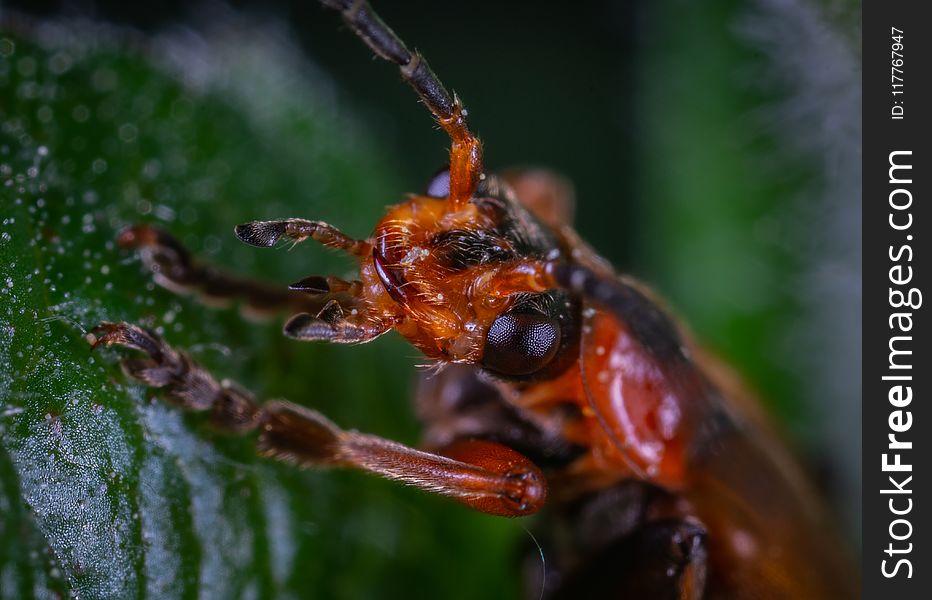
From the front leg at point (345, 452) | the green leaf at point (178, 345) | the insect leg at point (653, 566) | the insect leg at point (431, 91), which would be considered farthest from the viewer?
the insect leg at point (653, 566)

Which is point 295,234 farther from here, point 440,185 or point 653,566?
point 653,566

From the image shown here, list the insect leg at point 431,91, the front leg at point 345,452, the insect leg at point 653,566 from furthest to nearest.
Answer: the insect leg at point 653,566, the front leg at point 345,452, the insect leg at point 431,91

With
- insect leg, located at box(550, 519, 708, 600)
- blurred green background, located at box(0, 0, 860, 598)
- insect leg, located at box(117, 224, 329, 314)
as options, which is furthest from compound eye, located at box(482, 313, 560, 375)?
insect leg, located at box(550, 519, 708, 600)

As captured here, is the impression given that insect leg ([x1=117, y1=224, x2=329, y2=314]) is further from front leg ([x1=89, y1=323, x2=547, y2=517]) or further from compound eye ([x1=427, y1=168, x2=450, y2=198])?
compound eye ([x1=427, y1=168, x2=450, y2=198])

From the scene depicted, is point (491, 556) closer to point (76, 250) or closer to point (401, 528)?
point (401, 528)

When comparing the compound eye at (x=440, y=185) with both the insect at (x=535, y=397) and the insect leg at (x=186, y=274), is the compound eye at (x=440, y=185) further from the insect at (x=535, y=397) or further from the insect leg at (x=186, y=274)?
the insect leg at (x=186, y=274)

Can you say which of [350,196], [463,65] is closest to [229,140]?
[350,196]

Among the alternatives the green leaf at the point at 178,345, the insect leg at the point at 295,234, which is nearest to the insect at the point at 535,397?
the insect leg at the point at 295,234
